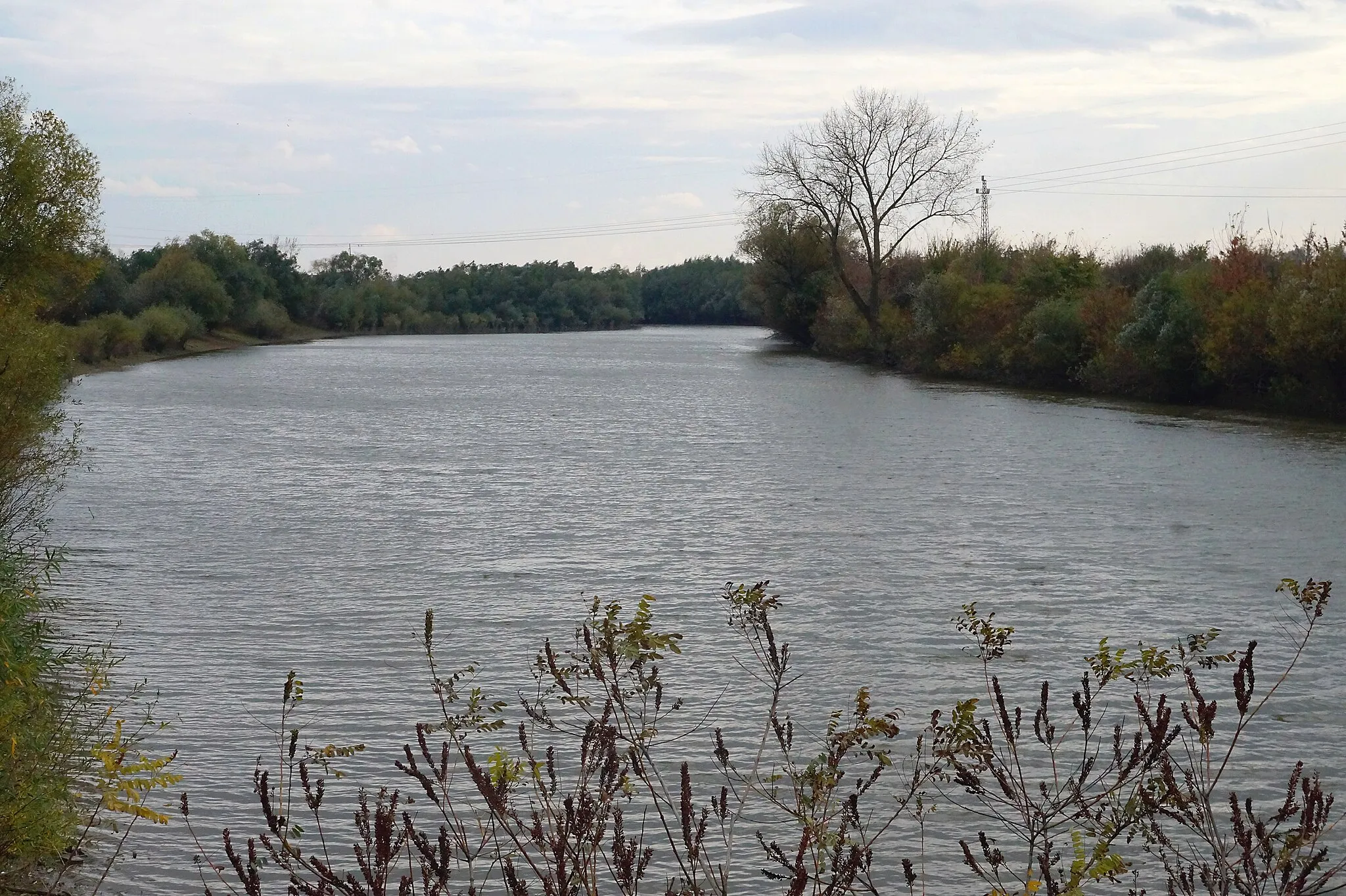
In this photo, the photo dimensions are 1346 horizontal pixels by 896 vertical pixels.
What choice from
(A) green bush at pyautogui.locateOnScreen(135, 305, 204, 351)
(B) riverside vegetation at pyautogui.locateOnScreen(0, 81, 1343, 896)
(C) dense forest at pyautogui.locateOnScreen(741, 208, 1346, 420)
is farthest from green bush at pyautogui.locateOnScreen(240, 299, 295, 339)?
(B) riverside vegetation at pyautogui.locateOnScreen(0, 81, 1343, 896)

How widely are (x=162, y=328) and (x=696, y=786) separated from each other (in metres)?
74.1

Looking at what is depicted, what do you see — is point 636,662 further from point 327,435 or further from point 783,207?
point 783,207

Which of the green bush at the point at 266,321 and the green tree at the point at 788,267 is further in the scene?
the green bush at the point at 266,321

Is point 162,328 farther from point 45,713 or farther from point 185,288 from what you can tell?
point 45,713

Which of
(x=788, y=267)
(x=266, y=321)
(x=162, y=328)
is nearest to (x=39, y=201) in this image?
(x=162, y=328)

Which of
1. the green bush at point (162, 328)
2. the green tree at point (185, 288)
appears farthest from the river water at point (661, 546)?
the green tree at point (185, 288)

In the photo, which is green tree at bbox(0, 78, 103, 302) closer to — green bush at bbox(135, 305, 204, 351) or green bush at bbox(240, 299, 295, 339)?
green bush at bbox(135, 305, 204, 351)

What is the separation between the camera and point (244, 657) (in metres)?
11.6

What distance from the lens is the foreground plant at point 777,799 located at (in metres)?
4.17

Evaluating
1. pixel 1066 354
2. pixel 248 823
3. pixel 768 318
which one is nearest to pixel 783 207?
pixel 768 318

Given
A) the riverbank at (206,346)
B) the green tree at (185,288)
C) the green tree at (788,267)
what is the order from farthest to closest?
the green tree at (185,288), the green tree at (788,267), the riverbank at (206,346)

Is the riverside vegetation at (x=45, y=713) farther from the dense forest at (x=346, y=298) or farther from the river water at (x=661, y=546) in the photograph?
the dense forest at (x=346, y=298)

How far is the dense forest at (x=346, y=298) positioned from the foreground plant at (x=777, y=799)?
27.1 meters

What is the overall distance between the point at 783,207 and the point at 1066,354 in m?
27.0
